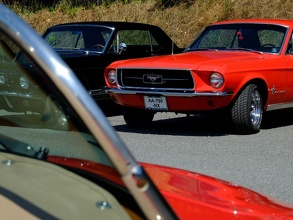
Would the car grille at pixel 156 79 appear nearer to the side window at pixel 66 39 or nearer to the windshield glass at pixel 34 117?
the side window at pixel 66 39

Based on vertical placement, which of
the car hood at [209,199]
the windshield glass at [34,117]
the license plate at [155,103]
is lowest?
the license plate at [155,103]

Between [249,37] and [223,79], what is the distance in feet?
5.57

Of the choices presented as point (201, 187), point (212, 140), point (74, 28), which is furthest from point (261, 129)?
point (201, 187)

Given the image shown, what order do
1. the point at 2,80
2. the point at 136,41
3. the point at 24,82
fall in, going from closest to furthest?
the point at 24,82
the point at 2,80
the point at 136,41

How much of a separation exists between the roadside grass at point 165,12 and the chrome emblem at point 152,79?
34.9ft

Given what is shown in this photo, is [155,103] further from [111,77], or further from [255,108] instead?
[255,108]

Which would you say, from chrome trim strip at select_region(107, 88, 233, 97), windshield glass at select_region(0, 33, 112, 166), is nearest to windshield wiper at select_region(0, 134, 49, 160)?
windshield glass at select_region(0, 33, 112, 166)

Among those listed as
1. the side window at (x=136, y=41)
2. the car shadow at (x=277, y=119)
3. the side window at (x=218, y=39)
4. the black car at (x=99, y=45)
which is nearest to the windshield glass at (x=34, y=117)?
the car shadow at (x=277, y=119)

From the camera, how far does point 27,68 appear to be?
1961mm

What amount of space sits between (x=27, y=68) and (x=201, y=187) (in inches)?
36.2

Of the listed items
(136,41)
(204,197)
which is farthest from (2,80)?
(136,41)

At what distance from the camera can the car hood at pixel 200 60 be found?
880 centimetres

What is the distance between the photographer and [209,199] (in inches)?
94.7

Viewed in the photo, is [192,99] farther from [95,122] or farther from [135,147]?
[95,122]
